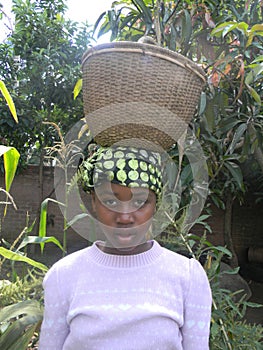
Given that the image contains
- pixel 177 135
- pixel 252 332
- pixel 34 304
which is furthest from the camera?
pixel 252 332

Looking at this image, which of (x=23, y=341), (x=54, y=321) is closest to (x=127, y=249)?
(x=54, y=321)

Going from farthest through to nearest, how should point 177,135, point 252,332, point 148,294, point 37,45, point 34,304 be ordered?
point 37,45 < point 252,332 < point 34,304 < point 177,135 < point 148,294

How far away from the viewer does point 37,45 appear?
174 inches

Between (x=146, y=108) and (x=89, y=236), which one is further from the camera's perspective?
(x=89, y=236)

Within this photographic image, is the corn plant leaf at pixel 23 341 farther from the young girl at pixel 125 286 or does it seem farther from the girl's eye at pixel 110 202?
the girl's eye at pixel 110 202

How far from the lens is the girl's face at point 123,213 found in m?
0.93

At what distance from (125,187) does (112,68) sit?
A: 275mm

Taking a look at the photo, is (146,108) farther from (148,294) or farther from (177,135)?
(148,294)

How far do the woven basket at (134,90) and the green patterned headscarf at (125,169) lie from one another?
36mm

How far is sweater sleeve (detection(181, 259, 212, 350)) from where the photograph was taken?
931mm

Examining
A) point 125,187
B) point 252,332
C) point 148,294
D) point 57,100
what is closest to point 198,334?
point 148,294

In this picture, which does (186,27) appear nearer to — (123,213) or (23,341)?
(123,213)

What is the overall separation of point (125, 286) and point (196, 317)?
170 mm

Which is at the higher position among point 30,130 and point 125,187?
point 125,187
